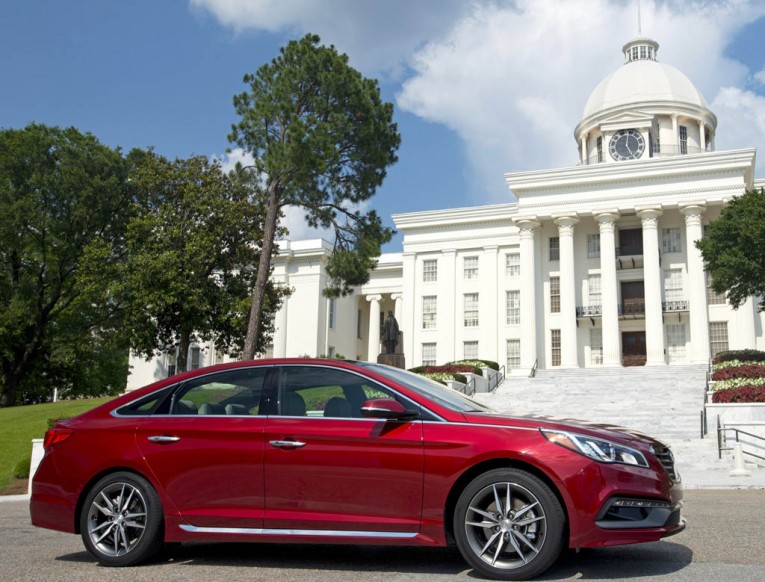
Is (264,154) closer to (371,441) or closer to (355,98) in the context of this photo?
(355,98)

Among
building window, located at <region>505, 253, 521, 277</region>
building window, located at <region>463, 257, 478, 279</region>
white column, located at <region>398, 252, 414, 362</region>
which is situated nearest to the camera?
building window, located at <region>505, 253, 521, 277</region>

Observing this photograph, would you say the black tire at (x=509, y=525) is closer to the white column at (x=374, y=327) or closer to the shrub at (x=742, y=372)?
the shrub at (x=742, y=372)

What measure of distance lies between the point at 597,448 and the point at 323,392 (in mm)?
2058

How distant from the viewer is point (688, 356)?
1689 inches

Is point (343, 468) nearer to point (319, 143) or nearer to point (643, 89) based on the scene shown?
point (319, 143)

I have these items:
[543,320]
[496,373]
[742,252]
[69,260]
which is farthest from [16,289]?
[742,252]

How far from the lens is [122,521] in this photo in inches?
231

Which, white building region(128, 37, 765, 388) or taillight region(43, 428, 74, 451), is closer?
taillight region(43, 428, 74, 451)

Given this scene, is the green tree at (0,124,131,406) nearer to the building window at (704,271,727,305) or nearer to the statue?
the statue

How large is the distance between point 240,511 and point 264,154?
22.8 metres

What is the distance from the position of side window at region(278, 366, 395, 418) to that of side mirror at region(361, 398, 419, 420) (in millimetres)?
226

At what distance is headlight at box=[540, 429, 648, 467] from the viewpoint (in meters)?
5.04

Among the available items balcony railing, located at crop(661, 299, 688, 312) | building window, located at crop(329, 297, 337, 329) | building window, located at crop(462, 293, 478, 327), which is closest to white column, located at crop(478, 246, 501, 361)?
Result: building window, located at crop(462, 293, 478, 327)

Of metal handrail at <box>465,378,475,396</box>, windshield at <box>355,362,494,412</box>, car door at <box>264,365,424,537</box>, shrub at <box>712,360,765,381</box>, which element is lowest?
car door at <box>264,365,424,537</box>
